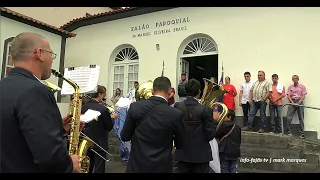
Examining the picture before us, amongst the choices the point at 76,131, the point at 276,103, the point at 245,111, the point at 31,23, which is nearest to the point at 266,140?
the point at 276,103

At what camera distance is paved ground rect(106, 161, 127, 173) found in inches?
276

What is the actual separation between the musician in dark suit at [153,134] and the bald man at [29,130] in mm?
1369

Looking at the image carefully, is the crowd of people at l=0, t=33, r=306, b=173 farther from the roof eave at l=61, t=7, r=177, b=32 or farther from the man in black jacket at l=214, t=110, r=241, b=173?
the roof eave at l=61, t=7, r=177, b=32

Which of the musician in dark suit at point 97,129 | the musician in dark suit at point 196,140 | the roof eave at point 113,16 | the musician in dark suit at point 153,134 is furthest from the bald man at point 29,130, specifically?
the roof eave at point 113,16

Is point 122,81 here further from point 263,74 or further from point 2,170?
point 2,170

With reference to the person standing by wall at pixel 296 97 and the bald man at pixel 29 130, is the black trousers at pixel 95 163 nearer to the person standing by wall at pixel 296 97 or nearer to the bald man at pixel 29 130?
the bald man at pixel 29 130

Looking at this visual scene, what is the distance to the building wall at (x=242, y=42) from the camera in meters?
9.22

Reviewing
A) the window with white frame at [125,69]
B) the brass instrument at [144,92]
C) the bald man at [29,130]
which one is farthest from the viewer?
the window with white frame at [125,69]

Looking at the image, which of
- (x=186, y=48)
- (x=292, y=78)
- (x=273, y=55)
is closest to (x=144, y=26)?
(x=186, y=48)

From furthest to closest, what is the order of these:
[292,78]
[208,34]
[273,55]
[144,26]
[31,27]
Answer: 1. [144,26]
2. [31,27]
3. [208,34]
4. [273,55]
5. [292,78]

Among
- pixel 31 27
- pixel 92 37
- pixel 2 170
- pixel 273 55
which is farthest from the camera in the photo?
pixel 92 37

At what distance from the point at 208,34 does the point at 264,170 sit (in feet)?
19.6

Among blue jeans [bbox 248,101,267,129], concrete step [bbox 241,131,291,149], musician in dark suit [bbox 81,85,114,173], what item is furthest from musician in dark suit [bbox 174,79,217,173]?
blue jeans [bbox 248,101,267,129]

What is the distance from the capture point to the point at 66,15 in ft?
52.6
